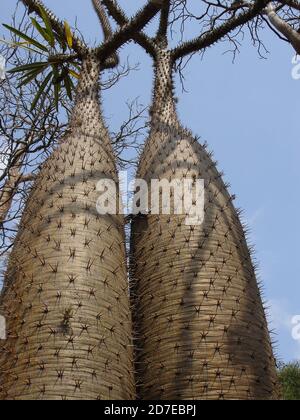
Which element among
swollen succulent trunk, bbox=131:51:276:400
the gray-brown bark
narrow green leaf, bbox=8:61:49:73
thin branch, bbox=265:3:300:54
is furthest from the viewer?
narrow green leaf, bbox=8:61:49:73

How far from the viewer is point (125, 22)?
5422mm

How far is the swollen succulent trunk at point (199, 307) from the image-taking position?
7.81 feet

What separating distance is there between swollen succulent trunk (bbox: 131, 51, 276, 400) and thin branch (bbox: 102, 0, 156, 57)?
2.29m

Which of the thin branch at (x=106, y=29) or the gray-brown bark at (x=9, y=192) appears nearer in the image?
the gray-brown bark at (x=9, y=192)

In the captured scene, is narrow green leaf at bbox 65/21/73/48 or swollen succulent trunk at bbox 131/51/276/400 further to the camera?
narrow green leaf at bbox 65/21/73/48

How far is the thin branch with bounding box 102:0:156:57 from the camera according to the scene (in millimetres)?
5215

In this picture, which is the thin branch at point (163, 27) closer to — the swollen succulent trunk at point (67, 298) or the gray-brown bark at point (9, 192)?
the gray-brown bark at point (9, 192)

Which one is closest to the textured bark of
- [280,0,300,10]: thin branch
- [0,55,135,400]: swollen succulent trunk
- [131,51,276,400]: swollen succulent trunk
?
[0,55,135,400]: swollen succulent trunk

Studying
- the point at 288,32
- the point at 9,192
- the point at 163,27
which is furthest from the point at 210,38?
the point at 9,192

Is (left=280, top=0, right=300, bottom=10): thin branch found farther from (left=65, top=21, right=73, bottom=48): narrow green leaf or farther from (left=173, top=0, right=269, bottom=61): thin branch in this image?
(left=65, top=21, right=73, bottom=48): narrow green leaf

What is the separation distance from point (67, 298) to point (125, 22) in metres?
3.94

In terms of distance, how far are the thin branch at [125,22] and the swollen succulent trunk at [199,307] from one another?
2287 millimetres

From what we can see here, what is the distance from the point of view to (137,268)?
10.2 feet

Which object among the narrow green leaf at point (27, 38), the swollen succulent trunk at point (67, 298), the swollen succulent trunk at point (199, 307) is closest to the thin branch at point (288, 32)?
the swollen succulent trunk at point (199, 307)
